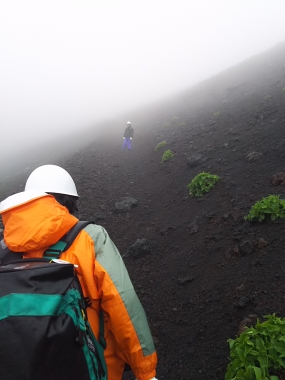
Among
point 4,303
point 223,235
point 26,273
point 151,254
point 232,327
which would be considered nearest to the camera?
point 4,303

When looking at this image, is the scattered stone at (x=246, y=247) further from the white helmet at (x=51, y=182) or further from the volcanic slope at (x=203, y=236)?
the white helmet at (x=51, y=182)

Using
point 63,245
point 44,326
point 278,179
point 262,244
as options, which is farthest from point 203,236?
point 44,326

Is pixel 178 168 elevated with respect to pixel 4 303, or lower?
lower

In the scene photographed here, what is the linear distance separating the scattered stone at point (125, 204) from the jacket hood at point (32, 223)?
23.9 feet

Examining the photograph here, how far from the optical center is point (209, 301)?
455cm

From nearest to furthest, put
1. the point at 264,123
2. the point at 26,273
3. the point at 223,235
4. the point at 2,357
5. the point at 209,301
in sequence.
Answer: the point at 2,357
the point at 26,273
the point at 209,301
the point at 223,235
the point at 264,123

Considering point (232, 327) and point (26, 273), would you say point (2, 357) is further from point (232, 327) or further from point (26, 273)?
point (232, 327)

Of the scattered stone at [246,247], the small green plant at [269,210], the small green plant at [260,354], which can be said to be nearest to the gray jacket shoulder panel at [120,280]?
the small green plant at [260,354]

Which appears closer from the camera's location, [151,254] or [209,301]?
[209,301]

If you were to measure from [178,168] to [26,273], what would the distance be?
388 inches

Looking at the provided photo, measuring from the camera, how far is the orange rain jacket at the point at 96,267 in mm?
1969

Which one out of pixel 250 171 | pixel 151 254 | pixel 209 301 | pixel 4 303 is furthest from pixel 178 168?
pixel 4 303

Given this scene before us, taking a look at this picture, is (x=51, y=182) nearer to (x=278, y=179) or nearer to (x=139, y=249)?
(x=139, y=249)

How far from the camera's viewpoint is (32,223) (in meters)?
1.96
